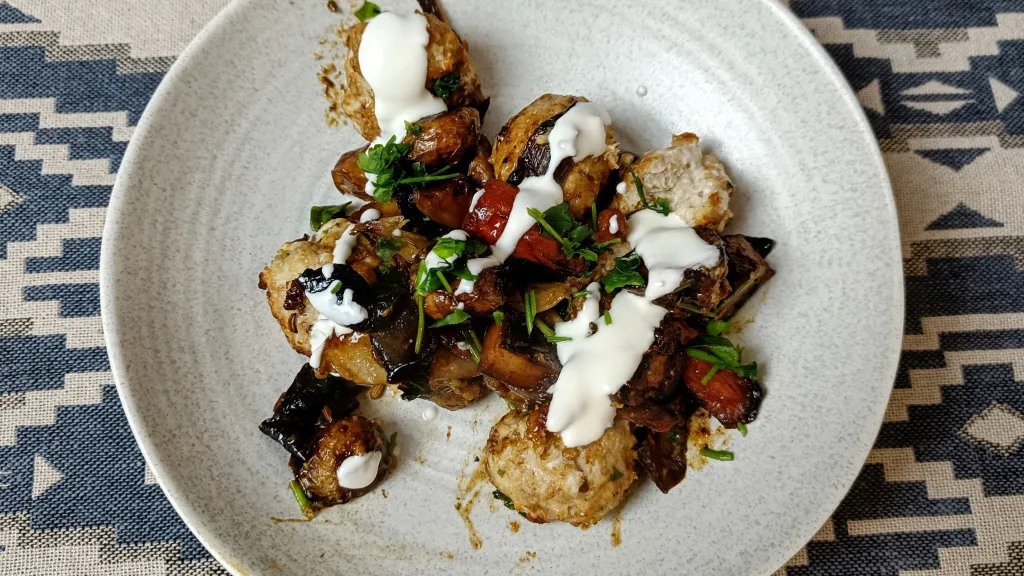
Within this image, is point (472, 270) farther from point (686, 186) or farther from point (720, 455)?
point (720, 455)

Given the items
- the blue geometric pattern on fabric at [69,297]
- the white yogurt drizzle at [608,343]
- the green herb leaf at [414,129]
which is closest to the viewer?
the white yogurt drizzle at [608,343]

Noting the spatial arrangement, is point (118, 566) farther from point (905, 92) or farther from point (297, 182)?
point (905, 92)

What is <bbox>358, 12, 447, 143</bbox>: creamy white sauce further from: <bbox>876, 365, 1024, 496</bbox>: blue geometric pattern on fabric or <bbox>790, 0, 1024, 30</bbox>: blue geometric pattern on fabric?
<bbox>876, 365, 1024, 496</bbox>: blue geometric pattern on fabric

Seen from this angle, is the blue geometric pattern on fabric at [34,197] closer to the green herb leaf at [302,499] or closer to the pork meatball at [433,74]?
the pork meatball at [433,74]

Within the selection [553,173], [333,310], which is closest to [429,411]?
[333,310]

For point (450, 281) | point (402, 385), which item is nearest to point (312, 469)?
point (402, 385)

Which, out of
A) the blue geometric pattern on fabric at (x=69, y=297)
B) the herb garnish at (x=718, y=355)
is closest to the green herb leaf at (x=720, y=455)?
the herb garnish at (x=718, y=355)
